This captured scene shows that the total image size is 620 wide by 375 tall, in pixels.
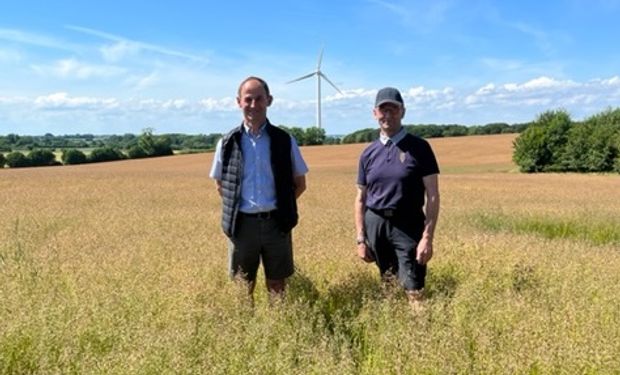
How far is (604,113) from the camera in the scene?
56219mm

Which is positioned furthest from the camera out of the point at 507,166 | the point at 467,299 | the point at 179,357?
the point at 507,166

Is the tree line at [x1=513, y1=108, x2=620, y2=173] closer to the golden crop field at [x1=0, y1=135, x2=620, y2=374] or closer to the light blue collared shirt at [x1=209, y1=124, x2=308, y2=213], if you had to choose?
the golden crop field at [x1=0, y1=135, x2=620, y2=374]

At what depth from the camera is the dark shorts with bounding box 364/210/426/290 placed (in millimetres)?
4949

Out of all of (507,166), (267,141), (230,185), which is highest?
(267,141)

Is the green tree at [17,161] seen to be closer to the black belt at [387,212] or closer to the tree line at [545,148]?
the tree line at [545,148]

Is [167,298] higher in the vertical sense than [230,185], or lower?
lower

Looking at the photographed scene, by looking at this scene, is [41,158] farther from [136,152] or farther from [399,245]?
[399,245]

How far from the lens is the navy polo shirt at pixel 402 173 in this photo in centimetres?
485

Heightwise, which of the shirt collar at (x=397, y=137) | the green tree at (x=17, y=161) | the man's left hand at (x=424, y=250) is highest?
the shirt collar at (x=397, y=137)

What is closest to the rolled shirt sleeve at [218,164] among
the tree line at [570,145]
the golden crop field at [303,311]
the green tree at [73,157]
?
the golden crop field at [303,311]

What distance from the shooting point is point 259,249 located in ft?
16.5

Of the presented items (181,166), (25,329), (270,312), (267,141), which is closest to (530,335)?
(270,312)

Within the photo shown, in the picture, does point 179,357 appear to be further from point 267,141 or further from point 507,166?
point 507,166

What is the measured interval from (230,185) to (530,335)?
106 inches
